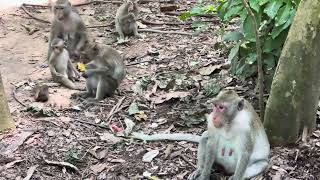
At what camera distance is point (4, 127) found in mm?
7195

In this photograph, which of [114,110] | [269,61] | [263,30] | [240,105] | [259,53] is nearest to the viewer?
[240,105]

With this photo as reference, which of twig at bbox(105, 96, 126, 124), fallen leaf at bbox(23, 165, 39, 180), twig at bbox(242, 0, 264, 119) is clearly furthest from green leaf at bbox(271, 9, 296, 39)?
fallen leaf at bbox(23, 165, 39, 180)

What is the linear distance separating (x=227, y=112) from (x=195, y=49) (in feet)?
17.4

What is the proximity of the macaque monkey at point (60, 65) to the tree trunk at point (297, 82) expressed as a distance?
173 inches

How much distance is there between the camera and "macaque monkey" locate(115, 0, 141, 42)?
11.9 metres

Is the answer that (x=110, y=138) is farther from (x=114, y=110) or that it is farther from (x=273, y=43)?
(x=273, y=43)

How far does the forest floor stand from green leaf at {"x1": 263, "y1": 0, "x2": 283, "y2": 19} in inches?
59.6

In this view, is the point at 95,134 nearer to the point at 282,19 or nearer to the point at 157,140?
the point at 157,140

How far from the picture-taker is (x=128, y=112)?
27.0ft

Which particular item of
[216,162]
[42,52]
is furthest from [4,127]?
[42,52]

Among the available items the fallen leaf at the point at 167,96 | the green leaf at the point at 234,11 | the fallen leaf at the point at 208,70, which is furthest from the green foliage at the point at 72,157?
the fallen leaf at the point at 208,70

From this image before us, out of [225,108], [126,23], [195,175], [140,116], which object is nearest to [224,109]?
[225,108]

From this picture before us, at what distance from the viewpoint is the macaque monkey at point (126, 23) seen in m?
11.9

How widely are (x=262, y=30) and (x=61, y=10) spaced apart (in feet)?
16.9
